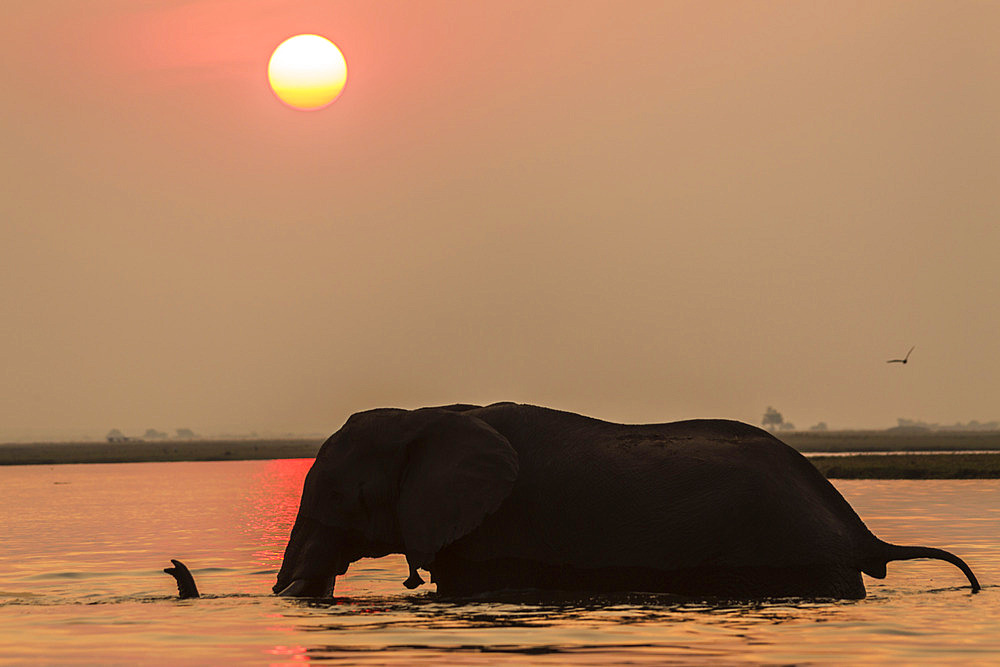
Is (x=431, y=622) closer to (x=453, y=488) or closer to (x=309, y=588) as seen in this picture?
(x=453, y=488)

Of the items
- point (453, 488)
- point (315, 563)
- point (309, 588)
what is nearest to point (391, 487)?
point (453, 488)

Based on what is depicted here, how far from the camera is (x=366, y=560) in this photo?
23.1 metres

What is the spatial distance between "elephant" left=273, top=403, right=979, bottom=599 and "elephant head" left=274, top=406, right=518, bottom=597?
1 cm

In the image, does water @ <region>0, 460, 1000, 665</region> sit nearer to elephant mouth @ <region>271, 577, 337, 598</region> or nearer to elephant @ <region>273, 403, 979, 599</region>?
elephant mouth @ <region>271, 577, 337, 598</region>

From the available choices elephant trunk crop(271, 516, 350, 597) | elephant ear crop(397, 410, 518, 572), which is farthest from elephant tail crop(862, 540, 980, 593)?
elephant trunk crop(271, 516, 350, 597)

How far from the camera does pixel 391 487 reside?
15203 millimetres

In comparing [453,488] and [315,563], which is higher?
[453,488]

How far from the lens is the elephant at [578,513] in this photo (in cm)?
1427

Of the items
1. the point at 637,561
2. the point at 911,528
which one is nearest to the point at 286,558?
the point at 637,561

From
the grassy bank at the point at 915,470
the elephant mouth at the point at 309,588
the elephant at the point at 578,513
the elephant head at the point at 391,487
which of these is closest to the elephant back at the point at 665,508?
the elephant at the point at 578,513

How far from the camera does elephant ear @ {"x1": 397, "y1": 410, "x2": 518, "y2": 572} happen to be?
1449cm

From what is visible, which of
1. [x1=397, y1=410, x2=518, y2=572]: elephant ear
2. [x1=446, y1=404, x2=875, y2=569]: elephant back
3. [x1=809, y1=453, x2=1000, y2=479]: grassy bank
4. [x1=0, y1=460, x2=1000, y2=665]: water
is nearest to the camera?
[x1=0, y1=460, x2=1000, y2=665]: water

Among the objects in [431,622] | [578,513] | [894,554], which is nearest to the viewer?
[431,622]

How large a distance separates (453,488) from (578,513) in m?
1.23
